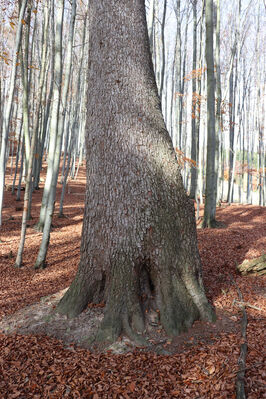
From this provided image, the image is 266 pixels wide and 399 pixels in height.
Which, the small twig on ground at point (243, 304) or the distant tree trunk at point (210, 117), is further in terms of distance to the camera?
the distant tree trunk at point (210, 117)

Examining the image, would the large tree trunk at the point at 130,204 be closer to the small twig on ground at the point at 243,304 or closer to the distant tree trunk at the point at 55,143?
the small twig on ground at the point at 243,304

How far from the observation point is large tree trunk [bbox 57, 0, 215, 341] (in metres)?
3.01

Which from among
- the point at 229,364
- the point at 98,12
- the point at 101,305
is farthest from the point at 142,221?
the point at 98,12

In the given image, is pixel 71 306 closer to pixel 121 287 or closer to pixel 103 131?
→ pixel 121 287

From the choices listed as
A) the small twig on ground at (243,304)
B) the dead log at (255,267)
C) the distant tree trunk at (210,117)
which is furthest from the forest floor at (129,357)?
the distant tree trunk at (210,117)

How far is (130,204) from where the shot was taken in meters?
3.05

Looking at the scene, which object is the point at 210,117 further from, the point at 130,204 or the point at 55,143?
the point at 130,204

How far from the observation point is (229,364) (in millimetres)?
2271

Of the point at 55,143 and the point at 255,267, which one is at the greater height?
the point at 55,143

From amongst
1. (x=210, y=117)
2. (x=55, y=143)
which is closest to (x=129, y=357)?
(x=55, y=143)

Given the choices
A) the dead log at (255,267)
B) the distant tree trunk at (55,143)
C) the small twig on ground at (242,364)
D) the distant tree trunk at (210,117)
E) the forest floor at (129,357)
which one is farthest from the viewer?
the distant tree trunk at (210,117)

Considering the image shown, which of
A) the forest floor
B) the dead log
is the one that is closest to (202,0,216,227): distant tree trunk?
the dead log

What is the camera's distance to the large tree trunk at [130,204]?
9.86 ft

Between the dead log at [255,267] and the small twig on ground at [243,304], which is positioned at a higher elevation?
the dead log at [255,267]
